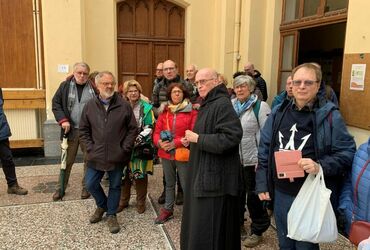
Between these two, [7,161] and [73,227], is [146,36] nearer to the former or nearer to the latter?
[7,161]

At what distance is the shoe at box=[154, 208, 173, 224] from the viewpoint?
3.82m

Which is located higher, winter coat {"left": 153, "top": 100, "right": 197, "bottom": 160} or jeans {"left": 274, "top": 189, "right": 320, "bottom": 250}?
winter coat {"left": 153, "top": 100, "right": 197, "bottom": 160}

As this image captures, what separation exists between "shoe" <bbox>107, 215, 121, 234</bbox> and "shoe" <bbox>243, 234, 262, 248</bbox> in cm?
135

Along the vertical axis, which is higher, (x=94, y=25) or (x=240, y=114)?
(x=94, y=25)

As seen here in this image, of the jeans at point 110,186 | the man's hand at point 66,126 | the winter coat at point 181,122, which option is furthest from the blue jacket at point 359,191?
the man's hand at point 66,126

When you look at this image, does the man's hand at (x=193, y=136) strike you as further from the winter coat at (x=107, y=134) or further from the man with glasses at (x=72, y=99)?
the man with glasses at (x=72, y=99)

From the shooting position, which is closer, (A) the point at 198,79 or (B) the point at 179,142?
(A) the point at 198,79

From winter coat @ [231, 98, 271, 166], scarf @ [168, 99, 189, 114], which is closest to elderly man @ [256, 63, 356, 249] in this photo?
winter coat @ [231, 98, 271, 166]

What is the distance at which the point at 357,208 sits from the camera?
204cm

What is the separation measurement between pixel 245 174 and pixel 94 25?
5134mm

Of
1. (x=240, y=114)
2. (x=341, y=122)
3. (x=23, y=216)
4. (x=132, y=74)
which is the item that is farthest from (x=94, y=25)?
(x=341, y=122)

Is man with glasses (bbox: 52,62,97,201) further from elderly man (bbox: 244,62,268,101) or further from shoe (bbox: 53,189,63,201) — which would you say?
elderly man (bbox: 244,62,268,101)

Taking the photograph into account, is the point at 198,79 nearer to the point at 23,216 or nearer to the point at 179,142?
the point at 179,142

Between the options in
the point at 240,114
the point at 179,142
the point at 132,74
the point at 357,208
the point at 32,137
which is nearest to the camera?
the point at 357,208
